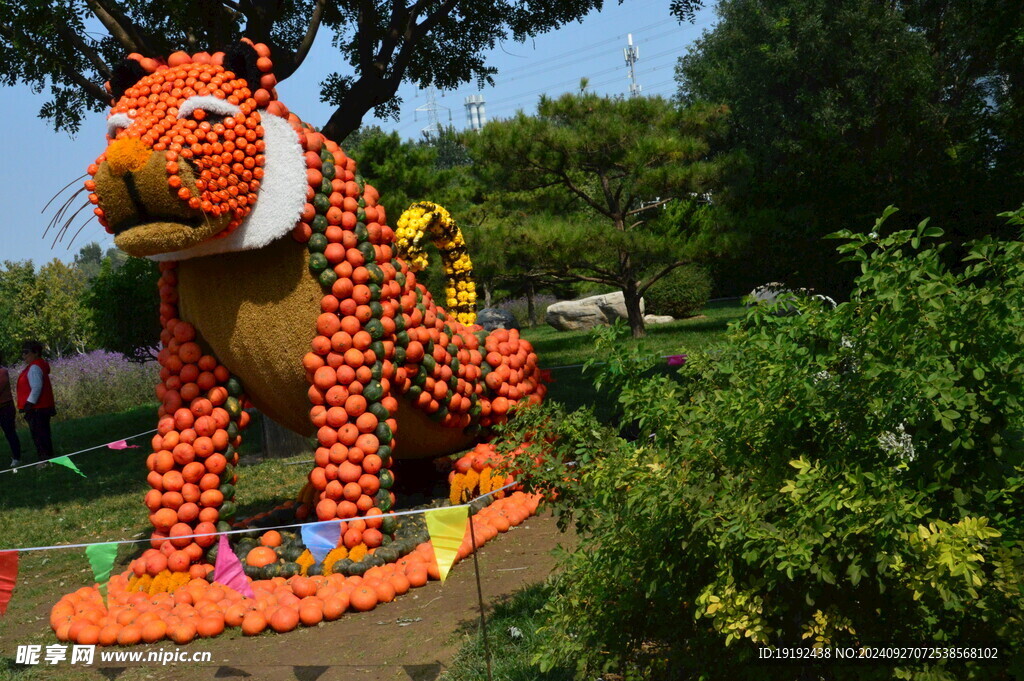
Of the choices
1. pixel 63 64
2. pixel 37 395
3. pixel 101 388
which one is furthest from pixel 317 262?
pixel 101 388

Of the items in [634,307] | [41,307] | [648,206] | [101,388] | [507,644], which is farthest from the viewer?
[41,307]

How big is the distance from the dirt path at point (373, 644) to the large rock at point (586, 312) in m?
18.7

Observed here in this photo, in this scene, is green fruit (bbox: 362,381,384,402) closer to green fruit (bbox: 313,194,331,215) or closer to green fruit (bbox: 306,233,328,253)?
green fruit (bbox: 306,233,328,253)

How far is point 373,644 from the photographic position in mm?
4348

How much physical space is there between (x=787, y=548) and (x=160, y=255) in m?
3.90

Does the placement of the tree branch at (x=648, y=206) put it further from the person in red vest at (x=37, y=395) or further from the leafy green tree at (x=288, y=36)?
the person in red vest at (x=37, y=395)

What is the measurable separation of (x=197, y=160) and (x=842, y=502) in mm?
3782

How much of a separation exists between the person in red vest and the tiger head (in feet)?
20.4

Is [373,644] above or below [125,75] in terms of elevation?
below

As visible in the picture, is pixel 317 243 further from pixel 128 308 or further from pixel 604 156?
pixel 604 156

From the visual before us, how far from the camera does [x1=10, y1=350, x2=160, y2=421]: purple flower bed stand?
18.0 meters

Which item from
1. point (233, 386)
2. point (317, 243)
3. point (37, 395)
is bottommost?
point (37, 395)

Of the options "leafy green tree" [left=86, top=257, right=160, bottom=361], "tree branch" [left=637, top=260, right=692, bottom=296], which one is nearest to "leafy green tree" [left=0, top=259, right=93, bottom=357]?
"leafy green tree" [left=86, top=257, right=160, bottom=361]

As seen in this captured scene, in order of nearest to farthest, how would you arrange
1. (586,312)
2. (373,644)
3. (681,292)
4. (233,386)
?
(373,644) < (233,386) < (681,292) < (586,312)
